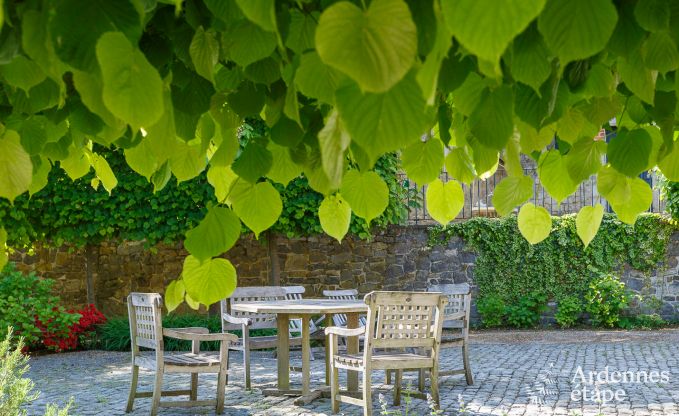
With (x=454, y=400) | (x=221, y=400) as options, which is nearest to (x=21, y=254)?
(x=221, y=400)

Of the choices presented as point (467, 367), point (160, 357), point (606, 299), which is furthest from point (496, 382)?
point (606, 299)

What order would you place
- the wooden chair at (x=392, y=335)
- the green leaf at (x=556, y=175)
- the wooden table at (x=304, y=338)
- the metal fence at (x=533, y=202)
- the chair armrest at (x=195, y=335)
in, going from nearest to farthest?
the green leaf at (x=556, y=175), the wooden chair at (x=392, y=335), the chair armrest at (x=195, y=335), the wooden table at (x=304, y=338), the metal fence at (x=533, y=202)

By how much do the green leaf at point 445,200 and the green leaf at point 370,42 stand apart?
106 cm

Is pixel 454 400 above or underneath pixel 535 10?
underneath

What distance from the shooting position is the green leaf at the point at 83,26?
833mm

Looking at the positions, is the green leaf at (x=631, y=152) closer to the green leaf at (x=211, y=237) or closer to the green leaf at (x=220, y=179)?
the green leaf at (x=211, y=237)

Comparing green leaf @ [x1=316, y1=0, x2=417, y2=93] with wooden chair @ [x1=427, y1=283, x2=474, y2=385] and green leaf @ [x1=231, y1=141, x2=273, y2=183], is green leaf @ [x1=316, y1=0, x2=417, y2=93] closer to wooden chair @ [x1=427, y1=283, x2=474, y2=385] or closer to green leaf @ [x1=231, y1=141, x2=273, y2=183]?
green leaf @ [x1=231, y1=141, x2=273, y2=183]

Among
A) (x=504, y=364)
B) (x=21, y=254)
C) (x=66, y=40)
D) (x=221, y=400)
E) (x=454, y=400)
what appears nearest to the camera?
(x=66, y=40)

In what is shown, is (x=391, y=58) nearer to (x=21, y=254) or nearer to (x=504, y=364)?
(x=504, y=364)

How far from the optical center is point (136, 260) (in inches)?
489

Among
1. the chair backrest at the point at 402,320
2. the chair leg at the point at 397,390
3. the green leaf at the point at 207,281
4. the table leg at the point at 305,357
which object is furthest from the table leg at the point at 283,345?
Result: the green leaf at the point at 207,281

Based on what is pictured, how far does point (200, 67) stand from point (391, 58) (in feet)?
2.43

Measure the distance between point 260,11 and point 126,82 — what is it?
16cm

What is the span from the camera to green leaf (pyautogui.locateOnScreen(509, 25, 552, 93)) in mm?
1053
